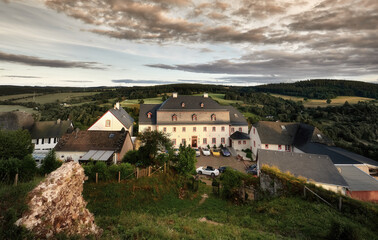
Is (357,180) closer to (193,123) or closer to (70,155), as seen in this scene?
(193,123)

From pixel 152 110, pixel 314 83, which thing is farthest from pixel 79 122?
pixel 314 83

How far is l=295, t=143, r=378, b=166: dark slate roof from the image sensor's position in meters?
23.2

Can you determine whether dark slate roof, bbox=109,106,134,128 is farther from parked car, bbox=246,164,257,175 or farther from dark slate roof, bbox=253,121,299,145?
dark slate roof, bbox=253,121,299,145

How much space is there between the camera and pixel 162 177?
1752 centimetres

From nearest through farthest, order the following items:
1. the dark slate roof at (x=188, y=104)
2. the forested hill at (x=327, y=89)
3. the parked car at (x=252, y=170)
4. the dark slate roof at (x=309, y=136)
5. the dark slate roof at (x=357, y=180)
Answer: the dark slate roof at (x=357, y=180) < the parked car at (x=252, y=170) < the dark slate roof at (x=309, y=136) < the dark slate roof at (x=188, y=104) < the forested hill at (x=327, y=89)

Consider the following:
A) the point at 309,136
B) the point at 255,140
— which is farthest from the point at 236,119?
the point at 309,136

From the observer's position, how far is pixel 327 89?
10600 centimetres

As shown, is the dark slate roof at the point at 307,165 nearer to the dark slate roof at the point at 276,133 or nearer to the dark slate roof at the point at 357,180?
the dark slate roof at the point at 357,180

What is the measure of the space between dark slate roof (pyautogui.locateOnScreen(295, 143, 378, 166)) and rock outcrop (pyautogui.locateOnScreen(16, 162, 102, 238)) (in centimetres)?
2818

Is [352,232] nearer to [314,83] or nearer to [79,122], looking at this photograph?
[79,122]

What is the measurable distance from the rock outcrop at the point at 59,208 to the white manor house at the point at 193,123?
98.2 feet

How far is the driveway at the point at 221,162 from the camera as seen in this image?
28938 millimetres

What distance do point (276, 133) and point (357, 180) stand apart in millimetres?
15134

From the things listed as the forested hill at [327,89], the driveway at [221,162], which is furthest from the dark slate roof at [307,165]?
the forested hill at [327,89]
